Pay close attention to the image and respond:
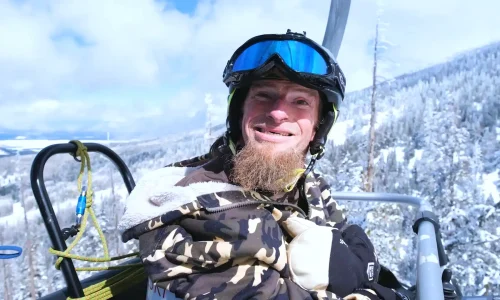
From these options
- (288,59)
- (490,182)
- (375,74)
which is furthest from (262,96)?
(490,182)

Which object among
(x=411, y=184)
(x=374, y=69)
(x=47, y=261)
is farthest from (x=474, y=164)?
(x=47, y=261)

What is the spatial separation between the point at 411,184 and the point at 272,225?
34.8 meters

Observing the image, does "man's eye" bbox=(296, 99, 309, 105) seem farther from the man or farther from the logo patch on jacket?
the logo patch on jacket

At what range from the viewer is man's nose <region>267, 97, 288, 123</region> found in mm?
2012

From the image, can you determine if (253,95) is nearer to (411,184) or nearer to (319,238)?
(319,238)

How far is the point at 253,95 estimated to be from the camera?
2098 millimetres

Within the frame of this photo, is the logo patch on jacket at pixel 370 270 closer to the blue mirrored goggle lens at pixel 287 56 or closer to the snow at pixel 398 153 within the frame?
the blue mirrored goggle lens at pixel 287 56

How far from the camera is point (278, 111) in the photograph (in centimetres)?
201

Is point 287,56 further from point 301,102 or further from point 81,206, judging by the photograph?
point 81,206

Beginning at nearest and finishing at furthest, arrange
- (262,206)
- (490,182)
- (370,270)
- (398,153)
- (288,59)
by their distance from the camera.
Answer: (262,206) < (370,270) < (288,59) < (490,182) < (398,153)

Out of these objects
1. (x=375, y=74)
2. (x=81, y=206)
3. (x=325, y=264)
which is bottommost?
(x=325, y=264)

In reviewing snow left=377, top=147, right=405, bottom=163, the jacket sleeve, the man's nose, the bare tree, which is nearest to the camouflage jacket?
the jacket sleeve

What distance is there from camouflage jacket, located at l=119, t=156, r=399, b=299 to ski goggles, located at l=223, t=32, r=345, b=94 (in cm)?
60

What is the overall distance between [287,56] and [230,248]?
0.98 m
